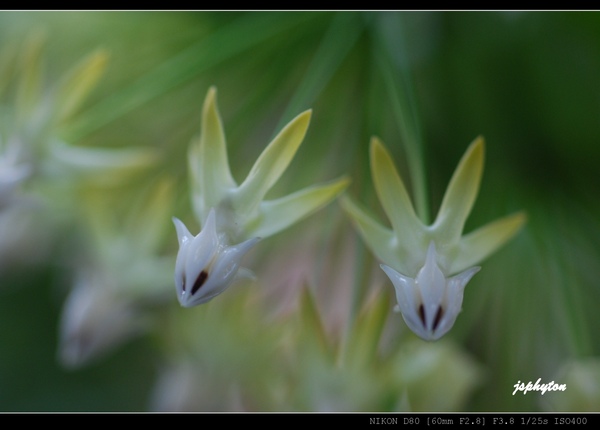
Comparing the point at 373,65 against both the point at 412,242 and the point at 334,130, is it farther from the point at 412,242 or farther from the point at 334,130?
the point at 412,242

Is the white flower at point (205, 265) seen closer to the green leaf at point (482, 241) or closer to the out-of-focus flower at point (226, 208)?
the out-of-focus flower at point (226, 208)

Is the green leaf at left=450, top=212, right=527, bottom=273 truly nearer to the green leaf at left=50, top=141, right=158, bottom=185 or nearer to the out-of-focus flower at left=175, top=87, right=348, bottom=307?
the out-of-focus flower at left=175, top=87, right=348, bottom=307

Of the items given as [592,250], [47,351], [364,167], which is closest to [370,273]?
[364,167]

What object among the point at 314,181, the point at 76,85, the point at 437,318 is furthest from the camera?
the point at 314,181

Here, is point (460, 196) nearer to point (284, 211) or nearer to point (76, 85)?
point (284, 211)

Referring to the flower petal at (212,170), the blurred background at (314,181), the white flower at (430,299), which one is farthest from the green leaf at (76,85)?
the white flower at (430,299)

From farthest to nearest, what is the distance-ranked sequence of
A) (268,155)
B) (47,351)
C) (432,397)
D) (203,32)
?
(47,351) < (203,32) < (432,397) < (268,155)

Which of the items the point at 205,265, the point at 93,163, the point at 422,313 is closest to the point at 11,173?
the point at 93,163
